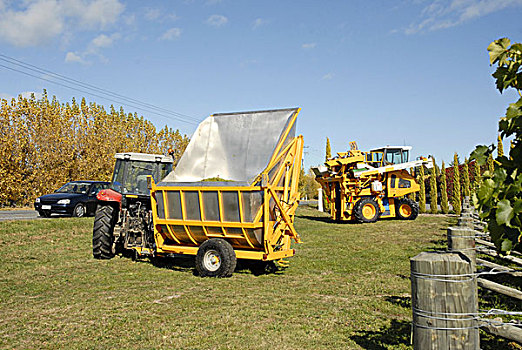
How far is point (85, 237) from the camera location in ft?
47.6

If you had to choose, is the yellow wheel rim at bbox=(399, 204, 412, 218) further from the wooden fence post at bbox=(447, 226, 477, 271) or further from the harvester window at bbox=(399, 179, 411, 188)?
the wooden fence post at bbox=(447, 226, 477, 271)

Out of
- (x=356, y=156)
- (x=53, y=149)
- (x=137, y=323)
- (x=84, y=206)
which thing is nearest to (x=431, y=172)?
(x=356, y=156)

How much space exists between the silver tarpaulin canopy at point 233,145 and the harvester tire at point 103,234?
2.21m

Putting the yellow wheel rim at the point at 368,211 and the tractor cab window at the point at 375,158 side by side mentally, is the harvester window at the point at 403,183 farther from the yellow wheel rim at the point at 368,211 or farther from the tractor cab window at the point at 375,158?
the yellow wheel rim at the point at 368,211

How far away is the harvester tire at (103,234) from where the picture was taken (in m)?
11.5

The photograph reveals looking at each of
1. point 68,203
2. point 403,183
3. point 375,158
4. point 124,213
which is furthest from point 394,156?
point 124,213

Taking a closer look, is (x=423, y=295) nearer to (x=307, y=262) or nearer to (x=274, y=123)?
(x=274, y=123)

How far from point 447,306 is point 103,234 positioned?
33.4 feet

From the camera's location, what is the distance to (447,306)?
2.70 m

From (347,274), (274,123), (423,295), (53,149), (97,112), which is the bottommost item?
(347,274)

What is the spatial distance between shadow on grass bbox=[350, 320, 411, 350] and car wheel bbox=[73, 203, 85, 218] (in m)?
16.1

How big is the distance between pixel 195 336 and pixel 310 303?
7.01 feet

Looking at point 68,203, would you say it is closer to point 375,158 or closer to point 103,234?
point 103,234

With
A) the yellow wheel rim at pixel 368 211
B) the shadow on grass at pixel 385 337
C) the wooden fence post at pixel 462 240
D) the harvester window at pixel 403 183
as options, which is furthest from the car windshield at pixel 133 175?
the harvester window at pixel 403 183
